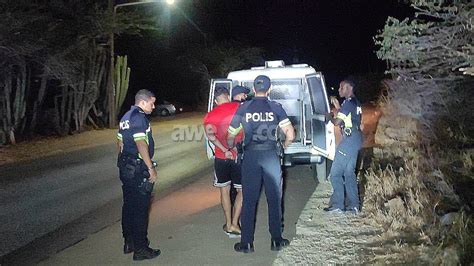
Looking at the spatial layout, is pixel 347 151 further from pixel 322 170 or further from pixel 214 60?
pixel 214 60

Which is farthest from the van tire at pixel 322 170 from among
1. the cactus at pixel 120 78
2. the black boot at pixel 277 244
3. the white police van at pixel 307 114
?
the cactus at pixel 120 78

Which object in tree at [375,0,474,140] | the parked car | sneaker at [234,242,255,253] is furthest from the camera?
the parked car

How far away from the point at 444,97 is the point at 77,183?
7.97m

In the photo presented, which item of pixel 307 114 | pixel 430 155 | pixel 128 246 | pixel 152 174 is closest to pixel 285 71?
pixel 307 114

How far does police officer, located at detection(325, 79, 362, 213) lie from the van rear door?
1.37 metres

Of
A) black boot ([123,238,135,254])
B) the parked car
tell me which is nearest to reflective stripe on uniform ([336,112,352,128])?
black boot ([123,238,135,254])

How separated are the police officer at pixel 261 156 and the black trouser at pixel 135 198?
1.03 metres

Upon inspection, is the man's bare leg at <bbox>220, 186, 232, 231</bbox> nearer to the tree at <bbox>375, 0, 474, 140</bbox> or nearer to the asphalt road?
the asphalt road

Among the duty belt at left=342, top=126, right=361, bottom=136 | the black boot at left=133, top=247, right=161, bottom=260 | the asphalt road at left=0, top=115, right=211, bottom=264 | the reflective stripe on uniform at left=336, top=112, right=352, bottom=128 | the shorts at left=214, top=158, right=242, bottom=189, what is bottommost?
the asphalt road at left=0, top=115, right=211, bottom=264

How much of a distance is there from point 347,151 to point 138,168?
9.72 ft

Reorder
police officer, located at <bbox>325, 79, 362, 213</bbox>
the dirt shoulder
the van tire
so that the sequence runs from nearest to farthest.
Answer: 1. the dirt shoulder
2. police officer, located at <bbox>325, 79, 362, 213</bbox>
3. the van tire

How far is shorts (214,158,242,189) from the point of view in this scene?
6734 millimetres

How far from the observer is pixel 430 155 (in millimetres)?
10562

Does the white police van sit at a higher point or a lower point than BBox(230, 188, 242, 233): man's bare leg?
higher
